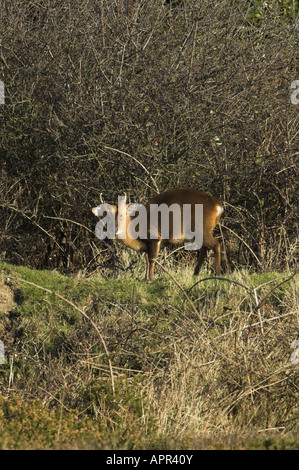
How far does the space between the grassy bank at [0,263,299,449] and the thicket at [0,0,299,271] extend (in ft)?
7.45

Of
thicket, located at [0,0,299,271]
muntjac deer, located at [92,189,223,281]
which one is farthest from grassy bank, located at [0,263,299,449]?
thicket, located at [0,0,299,271]

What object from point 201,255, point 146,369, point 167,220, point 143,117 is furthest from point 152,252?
point 143,117

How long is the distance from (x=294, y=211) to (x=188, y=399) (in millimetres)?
4956

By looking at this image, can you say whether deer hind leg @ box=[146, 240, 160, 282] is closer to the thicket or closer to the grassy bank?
the grassy bank

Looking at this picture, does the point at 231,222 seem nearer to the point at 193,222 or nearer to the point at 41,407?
the point at 193,222

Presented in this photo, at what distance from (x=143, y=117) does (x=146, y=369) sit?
178 inches

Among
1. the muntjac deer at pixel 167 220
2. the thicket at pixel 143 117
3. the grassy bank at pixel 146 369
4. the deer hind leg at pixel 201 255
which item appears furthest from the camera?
the thicket at pixel 143 117

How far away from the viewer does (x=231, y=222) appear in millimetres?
11219

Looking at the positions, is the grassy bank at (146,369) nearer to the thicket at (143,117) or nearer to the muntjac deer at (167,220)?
the muntjac deer at (167,220)

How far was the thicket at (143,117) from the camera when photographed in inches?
407

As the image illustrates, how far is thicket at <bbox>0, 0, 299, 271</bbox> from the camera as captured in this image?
1034cm

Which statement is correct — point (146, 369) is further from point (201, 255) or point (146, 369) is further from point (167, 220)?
point (201, 255)

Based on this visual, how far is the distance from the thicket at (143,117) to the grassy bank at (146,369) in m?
2.27

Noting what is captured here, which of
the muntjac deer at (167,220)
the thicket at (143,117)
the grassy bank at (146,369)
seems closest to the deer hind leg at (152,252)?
the muntjac deer at (167,220)
